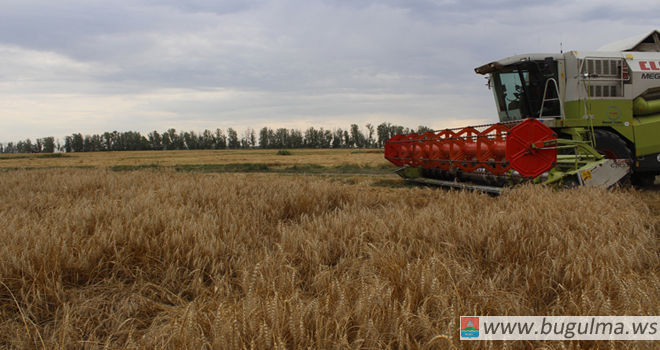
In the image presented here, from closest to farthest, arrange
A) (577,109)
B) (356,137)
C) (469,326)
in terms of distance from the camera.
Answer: (469,326), (577,109), (356,137)

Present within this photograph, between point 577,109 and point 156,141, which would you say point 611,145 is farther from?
point 156,141

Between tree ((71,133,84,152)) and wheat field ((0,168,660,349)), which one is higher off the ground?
tree ((71,133,84,152))

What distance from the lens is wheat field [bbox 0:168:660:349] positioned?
1.70m

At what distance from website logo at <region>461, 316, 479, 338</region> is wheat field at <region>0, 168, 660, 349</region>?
46 millimetres

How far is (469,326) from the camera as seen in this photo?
1.72m

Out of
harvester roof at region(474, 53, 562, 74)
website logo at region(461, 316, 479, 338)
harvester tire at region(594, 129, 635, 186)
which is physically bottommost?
website logo at region(461, 316, 479, 338)

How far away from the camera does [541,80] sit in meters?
9.33

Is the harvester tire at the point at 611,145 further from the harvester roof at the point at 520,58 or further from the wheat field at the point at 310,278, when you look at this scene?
the wheat field at the point at 310,278

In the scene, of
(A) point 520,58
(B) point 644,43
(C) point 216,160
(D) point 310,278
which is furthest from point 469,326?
(C) point 216,160

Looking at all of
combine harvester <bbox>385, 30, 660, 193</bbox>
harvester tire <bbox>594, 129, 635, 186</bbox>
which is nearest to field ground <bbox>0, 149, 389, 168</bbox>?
combine harvester <bbox>385, 30, 660, 193</bbox>

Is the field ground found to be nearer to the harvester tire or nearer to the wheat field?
the harvester tire

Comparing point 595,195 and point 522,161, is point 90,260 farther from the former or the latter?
point 522,161

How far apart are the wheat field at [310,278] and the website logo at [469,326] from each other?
0.15 feet

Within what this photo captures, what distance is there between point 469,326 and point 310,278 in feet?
3.70
